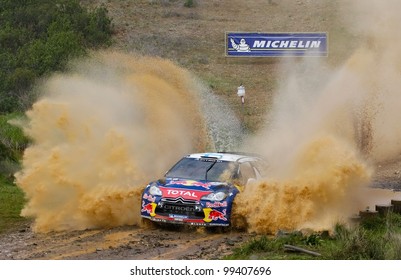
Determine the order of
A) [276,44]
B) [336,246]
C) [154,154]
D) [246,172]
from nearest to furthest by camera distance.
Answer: [336,246] < [246,172] < [154,154] < [276,44]

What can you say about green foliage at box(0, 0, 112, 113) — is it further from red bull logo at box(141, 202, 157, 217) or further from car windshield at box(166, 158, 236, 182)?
red bull logo at box(141, 202, 157, 217)

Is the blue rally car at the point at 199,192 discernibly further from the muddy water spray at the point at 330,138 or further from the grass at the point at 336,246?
the grass at the point at 336,246

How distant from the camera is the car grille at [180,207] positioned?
13.6 metres

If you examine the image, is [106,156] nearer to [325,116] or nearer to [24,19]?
[325,116]

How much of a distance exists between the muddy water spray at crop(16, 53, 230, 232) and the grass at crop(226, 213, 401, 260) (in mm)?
3533

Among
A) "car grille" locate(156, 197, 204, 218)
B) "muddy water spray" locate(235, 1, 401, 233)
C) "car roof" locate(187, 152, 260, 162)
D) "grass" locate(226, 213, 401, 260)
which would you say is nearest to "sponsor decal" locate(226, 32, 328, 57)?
"muddy water spray" locate(235, 1, 401, 233)

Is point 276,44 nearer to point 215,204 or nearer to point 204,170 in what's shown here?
point 204,170

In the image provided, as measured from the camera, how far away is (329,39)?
48188 millimetres

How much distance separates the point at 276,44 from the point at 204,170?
31.8m

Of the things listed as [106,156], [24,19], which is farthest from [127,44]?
[106,156]

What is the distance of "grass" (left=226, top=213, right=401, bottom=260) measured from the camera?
10781 millimetres

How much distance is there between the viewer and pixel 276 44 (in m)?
45.8

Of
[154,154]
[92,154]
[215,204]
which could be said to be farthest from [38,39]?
[215,204]
